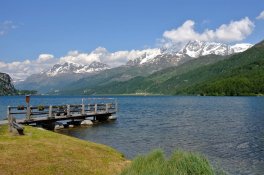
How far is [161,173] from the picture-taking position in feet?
45.7

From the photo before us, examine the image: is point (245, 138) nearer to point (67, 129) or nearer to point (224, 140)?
point (224, 140)

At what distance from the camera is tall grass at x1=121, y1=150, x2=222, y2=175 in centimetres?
1434

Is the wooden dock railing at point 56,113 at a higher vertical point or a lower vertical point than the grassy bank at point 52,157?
higher

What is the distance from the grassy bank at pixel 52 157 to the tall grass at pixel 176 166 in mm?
6539

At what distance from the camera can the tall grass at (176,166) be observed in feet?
47.0

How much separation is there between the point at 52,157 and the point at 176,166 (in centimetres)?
1153

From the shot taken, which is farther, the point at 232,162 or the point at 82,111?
the point at 82,111

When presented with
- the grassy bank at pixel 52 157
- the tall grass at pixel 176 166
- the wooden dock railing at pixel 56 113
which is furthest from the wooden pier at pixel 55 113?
the tall grass at pixel 176 166

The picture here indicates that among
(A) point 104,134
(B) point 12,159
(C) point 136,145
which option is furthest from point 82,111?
(B) point 12,159

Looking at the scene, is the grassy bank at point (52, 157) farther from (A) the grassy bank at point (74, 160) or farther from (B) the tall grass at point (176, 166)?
(B) the tall grass at point (176, 166)

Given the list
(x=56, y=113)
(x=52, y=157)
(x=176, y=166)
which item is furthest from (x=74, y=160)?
(x=56, y=113)

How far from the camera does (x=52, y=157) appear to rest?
2369cm

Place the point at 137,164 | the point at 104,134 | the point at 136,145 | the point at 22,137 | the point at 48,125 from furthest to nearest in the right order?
the point at 48,125 → the point at 104,134 → the point at 136,145 → the point at 22,137 → the point at 137,164

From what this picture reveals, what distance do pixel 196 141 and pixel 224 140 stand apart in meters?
3.99
